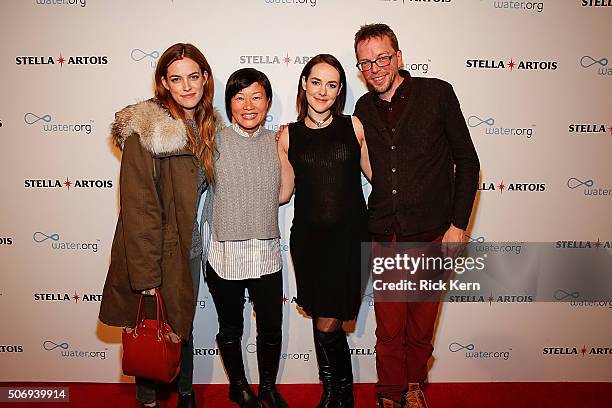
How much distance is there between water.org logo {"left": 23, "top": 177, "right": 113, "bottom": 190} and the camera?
275cm

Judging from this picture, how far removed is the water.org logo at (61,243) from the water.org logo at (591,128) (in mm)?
3075

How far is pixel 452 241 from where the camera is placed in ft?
7.35

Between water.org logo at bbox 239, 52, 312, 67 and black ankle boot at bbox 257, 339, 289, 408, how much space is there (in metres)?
1.62

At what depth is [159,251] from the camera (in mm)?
2094

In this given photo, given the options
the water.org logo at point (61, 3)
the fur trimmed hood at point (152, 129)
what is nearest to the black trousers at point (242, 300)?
the fur trimmed hood at point (152, 129)

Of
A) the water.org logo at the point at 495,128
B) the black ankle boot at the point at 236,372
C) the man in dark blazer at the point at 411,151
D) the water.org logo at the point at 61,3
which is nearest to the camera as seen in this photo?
the man in dark blazer at the point at 411,151

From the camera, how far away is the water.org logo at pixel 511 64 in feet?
8.75

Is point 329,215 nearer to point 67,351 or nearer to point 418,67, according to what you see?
point 418,67

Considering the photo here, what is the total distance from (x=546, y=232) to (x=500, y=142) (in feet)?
2.19

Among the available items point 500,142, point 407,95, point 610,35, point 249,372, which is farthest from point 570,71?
point 249,372

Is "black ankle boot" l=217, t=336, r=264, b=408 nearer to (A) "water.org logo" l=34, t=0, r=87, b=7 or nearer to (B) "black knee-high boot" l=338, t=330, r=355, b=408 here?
(B) "black knee-high boot" l=338, t=330, r=355, b=408

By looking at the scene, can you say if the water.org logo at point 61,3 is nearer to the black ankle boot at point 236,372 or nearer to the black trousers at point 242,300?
the black trousers at point 242,300

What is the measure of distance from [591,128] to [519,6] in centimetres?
88

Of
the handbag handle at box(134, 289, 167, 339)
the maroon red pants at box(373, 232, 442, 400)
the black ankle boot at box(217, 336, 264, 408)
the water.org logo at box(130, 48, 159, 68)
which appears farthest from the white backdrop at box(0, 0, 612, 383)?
the handbag handle at box(134, 289, 167, 339)
